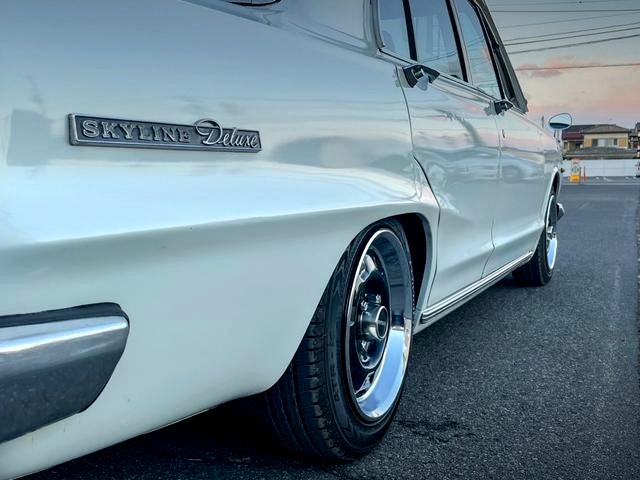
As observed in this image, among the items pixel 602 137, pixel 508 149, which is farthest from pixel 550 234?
pixel 602 137

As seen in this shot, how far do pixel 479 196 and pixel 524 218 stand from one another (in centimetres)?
129

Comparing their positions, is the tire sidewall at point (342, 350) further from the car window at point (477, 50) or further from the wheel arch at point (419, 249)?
the car window at point (477, 50)

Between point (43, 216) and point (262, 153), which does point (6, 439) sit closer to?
point (43, 216)

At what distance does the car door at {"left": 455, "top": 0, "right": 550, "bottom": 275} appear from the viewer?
11.7ft

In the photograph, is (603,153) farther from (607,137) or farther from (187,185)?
(187,185)

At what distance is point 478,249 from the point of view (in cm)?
321

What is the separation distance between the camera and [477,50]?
3.75 metres

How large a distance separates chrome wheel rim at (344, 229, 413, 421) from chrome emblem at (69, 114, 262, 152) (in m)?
→ 0.76

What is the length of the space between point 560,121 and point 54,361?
5.15 m

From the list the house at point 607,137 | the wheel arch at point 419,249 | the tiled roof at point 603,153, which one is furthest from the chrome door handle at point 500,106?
the house at point 607,137

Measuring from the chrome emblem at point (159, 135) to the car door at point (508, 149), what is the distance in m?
2.18

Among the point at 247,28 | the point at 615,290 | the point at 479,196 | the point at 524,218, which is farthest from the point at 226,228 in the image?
the point at 615,290

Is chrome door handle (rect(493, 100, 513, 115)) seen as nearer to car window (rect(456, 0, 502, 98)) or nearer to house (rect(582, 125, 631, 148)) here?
car window (rect(456, 0, 502, 98))

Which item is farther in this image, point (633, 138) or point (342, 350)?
point (633, 138)
